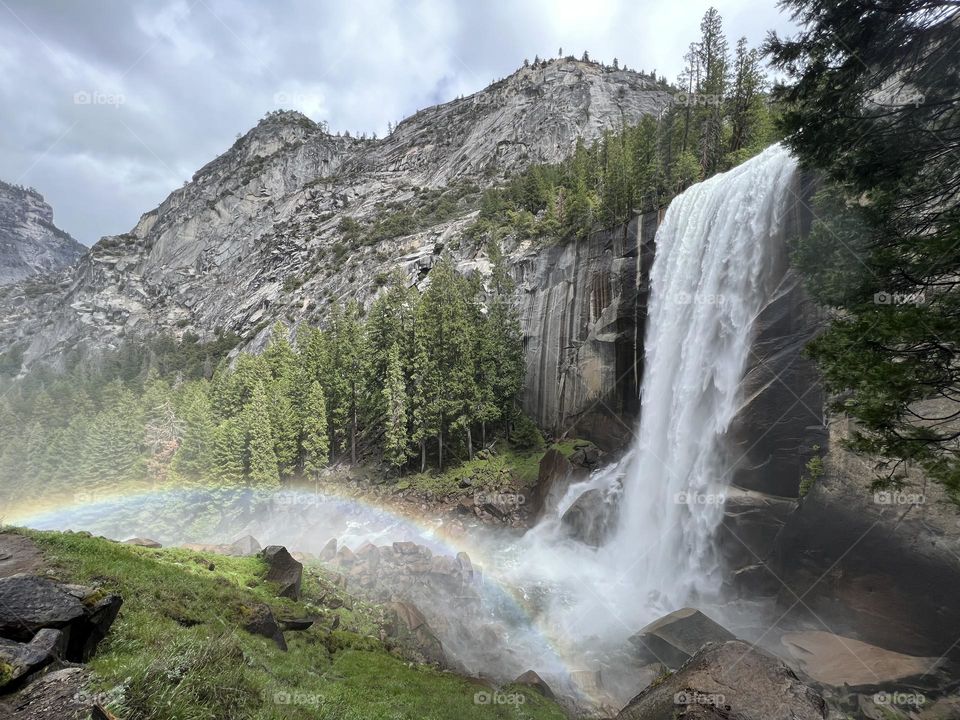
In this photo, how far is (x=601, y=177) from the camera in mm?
49719

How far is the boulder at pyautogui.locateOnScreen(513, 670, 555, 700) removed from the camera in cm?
1374

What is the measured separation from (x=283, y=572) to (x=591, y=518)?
1806 cm

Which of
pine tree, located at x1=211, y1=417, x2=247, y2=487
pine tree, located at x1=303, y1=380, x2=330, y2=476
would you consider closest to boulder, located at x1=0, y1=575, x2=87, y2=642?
pine tree, located at x1=211, y1=417, x2=247, y2=487

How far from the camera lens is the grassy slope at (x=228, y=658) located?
607cm

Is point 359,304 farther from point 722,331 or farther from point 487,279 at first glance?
point 722,331

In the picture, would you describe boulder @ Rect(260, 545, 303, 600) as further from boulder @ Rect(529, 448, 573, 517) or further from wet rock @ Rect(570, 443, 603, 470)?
wet rock @ Rect(570, 443, 603, 470)

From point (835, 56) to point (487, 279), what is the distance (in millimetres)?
43170

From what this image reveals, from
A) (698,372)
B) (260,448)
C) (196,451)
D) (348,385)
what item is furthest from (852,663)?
(196,451)

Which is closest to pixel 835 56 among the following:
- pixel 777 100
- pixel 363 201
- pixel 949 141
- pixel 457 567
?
pixel 777 100

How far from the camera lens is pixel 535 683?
45.5 ft

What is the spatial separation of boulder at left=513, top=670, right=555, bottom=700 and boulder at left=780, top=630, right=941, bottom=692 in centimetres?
789

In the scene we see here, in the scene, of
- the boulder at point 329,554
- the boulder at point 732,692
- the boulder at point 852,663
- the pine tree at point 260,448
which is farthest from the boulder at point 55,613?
the pine tree at point 260,448

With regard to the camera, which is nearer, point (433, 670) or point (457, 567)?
point (433, 670)

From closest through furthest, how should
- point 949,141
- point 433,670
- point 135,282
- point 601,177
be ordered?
point 949,141 → point 433,670 → point 601,177 → point 135,282
